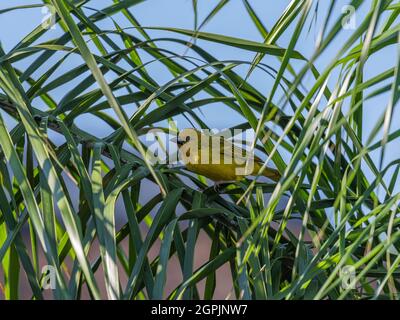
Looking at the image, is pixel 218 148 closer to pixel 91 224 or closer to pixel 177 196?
pixel 177 196

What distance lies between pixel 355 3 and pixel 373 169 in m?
0.39

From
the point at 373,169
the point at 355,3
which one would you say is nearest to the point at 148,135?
the point at 373,169

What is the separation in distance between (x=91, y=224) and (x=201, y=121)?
0.40 meters

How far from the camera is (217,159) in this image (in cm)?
159

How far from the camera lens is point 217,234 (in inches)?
44.9

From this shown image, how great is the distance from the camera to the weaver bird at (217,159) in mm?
1440

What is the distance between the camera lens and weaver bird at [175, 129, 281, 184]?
4.73ft

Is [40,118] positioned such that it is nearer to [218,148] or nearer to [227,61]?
[227,61]

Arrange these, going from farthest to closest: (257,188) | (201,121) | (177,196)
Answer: (201,121), (257,188), (177,196)

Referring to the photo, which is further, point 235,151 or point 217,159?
point 217,159

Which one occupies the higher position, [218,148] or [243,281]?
[218,148]

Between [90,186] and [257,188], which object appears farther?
[257,188]
